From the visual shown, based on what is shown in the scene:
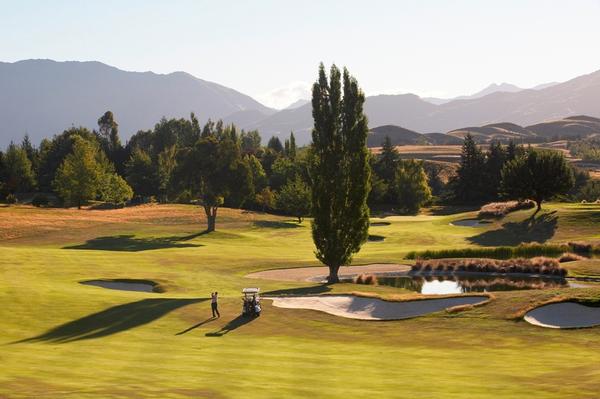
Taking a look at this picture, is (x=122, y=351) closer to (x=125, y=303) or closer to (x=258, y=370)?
(x=258, y=370)

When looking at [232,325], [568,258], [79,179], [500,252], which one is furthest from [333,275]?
[79,179]

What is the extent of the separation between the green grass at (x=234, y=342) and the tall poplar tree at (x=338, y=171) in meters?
3.93

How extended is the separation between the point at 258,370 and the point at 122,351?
25.8 feet

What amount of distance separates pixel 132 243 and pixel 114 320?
47803mm

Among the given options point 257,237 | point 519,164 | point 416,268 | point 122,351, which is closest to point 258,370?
point 122,351

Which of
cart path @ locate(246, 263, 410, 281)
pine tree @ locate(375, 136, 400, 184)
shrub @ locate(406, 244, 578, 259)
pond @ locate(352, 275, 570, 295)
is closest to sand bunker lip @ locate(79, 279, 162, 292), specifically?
cart path @ locate(246, 263, 410, 281)

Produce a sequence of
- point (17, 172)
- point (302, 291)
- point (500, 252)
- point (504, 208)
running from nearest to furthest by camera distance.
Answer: point (302, 291) < point (500, 252) < point (504, 208) < point (17, 172)

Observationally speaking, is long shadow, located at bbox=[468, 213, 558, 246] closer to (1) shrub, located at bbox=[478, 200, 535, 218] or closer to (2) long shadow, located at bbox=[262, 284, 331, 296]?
(1) shrub, located at bbox=[478, 200, 535, 218]

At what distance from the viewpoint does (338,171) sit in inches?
2188

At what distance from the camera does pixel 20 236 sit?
286ft

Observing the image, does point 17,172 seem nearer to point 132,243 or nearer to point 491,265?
point 132,243

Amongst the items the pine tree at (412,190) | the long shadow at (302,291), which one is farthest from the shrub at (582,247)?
the pine tree at (412,190)

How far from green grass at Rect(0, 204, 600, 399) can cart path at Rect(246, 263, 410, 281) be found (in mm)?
2401

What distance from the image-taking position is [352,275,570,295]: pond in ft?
180
